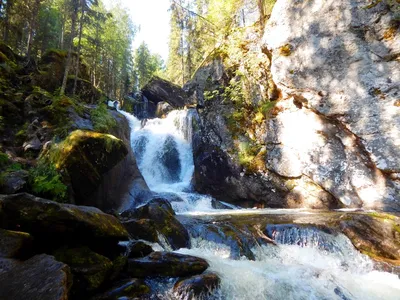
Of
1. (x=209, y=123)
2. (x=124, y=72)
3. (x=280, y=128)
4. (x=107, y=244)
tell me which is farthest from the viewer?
(x=124, y=72)

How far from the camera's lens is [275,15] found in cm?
1268

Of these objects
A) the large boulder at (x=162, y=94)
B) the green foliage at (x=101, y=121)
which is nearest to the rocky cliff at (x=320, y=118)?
the green foliage at (x=101, y=121)

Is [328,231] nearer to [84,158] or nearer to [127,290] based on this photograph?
[127,290]

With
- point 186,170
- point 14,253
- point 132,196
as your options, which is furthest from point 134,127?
point 14,253

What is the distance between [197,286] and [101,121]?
866 cm

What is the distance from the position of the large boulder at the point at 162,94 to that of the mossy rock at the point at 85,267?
2296cm

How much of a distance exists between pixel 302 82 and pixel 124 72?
3050 centimetres

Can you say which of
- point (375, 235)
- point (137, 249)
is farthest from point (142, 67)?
point (375, 235)

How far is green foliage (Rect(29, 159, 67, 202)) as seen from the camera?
263 inches

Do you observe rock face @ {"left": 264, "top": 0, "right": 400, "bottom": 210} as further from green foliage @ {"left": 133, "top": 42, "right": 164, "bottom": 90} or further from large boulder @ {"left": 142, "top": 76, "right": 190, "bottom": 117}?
green foliage @ {"left": 133, "top": 42, "right": 164, "bottom": 90}

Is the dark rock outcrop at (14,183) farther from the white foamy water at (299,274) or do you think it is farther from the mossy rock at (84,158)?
the white foamy water at (299,274)

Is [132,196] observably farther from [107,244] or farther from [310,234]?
[310,234]

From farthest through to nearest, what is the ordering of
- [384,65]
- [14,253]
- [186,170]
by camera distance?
[186,170]
[384,65]
[14,253]

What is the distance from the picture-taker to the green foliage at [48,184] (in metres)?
6.68
